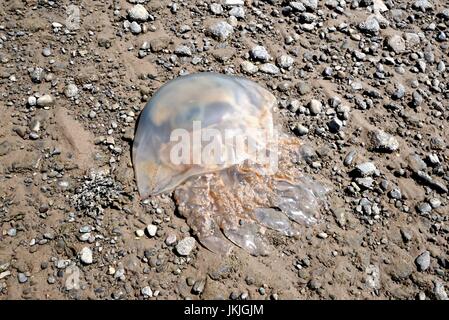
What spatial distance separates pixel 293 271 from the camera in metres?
3.22

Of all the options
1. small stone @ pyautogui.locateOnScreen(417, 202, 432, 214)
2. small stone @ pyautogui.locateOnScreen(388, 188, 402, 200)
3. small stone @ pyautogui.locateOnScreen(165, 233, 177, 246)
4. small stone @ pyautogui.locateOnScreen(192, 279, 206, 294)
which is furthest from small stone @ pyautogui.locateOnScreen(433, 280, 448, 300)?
small stone @ pyautogui.locateOnScreen(165, 233, 177, 246)

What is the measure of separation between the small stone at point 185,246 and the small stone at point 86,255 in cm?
61

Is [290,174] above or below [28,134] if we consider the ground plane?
above

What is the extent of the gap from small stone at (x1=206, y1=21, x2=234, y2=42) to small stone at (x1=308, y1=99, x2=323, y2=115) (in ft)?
3.63

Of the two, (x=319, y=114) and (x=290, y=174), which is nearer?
(x=290, y=174)

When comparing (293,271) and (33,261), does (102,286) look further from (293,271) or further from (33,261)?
(293,271)

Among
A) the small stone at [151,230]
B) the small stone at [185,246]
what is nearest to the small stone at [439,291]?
the small stone at [185,246]

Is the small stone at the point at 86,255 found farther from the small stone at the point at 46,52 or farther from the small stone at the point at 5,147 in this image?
the small stone at the point at 46,52

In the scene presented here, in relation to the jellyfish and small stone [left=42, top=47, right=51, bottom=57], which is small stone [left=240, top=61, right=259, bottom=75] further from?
small stone [left=42, top=47, right=51, bottom=57]

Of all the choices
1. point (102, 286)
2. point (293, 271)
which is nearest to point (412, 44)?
point (293, 271)

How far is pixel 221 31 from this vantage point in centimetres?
448

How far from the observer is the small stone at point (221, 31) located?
4465 millimetres

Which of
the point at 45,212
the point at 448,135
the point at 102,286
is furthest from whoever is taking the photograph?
the point at 448,135

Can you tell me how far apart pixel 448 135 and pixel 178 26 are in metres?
2.72
